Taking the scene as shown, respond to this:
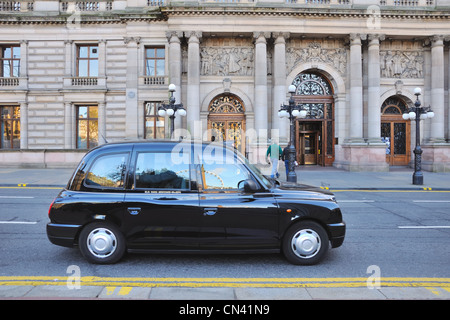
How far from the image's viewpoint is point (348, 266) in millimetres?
4719

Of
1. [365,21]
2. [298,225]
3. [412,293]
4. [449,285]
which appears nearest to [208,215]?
[298,225]

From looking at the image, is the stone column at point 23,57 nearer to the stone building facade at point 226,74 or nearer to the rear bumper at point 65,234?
the stone building facade at point 226,74

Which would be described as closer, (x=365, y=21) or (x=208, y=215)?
(x=208, y=215)

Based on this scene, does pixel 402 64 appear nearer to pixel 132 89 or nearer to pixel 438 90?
pixel 438 90

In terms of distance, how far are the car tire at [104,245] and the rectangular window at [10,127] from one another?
24.4 m

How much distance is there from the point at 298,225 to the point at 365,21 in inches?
897

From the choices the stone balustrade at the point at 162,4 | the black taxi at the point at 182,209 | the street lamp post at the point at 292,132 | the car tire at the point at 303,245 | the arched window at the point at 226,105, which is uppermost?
the stone balustrade at the point at 162,4

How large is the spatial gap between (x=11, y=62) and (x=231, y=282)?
28.1 m

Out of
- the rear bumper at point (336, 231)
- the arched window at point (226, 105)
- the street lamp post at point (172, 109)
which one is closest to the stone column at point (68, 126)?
the arched window at point (226, 105)

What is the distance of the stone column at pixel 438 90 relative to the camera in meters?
23.0

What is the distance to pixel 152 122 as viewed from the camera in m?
24.1

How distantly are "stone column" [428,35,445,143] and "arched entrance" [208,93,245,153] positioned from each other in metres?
14.0

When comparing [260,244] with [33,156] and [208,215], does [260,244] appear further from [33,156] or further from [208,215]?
[33,156]

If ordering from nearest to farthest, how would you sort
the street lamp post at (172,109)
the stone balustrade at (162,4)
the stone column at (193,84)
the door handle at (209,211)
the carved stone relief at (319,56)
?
the door handle at (209,211)
the street lamp post at (172,109)
the stone balustrade at (162,4)
the stone column at (193,84)
the carved stone relief at (319,56)
